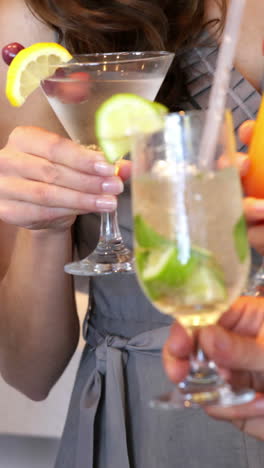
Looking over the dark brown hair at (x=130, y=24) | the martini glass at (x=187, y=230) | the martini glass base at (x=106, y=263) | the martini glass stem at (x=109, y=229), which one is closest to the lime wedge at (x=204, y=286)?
the martini glass at (x=187, y=230)

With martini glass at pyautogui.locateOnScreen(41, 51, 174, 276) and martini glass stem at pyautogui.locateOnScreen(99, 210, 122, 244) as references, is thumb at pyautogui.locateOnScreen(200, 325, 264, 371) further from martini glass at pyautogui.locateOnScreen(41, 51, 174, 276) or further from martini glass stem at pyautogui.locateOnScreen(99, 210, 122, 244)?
martini glass stem at pyautogui.locateOnScreen(99, 210, 122, 244)

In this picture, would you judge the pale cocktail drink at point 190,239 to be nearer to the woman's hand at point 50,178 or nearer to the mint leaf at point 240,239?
the mint leaf at point 240,239

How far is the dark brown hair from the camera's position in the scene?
1.54 metres

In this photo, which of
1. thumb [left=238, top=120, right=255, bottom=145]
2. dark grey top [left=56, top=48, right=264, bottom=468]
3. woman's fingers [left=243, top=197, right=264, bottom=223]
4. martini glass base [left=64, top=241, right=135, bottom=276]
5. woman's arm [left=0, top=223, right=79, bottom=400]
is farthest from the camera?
woman's arm [left=0, top=223, right=79, bottom=400]

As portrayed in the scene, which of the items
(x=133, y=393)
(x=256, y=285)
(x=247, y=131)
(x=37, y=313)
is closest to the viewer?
(x=247, y=131)

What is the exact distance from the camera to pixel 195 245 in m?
0.74

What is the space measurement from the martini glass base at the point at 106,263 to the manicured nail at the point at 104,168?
Answer: 0.64 feet

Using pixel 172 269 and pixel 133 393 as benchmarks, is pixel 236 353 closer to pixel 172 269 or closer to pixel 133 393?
pixel 172 269

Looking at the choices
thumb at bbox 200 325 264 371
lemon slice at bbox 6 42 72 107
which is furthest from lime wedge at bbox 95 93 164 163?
thumb at bbox 200 325 264 371

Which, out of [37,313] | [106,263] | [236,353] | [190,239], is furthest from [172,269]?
[37,313]

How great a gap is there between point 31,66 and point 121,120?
0.27m

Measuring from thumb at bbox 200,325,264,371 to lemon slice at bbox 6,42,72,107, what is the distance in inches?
24.0

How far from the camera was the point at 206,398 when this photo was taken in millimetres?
751

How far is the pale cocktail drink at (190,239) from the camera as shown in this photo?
74cm
